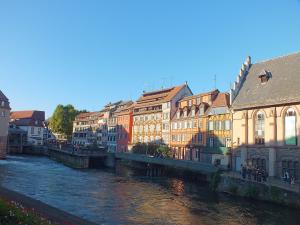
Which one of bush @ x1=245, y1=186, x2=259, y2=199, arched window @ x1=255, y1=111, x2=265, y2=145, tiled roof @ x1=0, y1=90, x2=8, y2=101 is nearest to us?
bush @ x1=245, y1=186, x2=259, y2=199

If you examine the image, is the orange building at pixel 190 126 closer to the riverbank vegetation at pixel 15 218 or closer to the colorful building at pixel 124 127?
the colorful building at pixel 124 127

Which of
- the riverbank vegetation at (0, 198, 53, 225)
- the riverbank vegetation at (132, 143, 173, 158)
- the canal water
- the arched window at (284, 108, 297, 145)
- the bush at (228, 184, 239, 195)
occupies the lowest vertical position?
the canal water

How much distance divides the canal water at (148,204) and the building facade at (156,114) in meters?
39.0

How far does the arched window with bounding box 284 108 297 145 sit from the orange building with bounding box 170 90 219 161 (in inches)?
1007

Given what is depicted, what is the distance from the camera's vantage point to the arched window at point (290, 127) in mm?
44809

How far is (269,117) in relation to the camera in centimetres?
4784

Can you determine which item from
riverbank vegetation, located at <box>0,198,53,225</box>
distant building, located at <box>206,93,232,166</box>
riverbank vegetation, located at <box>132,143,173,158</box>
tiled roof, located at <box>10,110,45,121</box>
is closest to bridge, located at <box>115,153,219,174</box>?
distant building, located at <box>206,93,232,166</box>

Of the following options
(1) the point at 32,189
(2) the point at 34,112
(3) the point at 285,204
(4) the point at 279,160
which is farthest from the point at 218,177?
(2) the point at 34,112

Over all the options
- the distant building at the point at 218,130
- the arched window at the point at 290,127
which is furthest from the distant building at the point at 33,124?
the arched window at the point at 290,127

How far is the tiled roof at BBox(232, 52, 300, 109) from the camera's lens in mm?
47000

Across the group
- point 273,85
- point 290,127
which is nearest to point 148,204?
point 290,127

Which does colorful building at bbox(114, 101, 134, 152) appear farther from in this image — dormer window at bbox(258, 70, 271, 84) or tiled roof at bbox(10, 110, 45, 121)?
dormer window at bbox(258, 70, 271, 84)

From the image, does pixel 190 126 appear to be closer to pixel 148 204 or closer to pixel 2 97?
pixel 148 204

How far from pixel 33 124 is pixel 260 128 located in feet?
356
